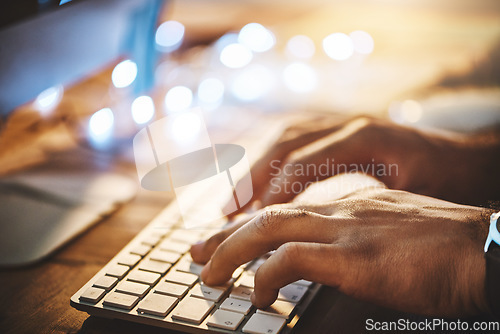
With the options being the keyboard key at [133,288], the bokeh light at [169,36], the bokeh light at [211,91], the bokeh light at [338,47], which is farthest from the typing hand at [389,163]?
the bokeh light at [169,36]

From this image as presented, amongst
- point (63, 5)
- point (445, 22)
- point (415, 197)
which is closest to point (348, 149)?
point (415, 197)

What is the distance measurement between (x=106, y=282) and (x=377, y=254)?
26 centimetres

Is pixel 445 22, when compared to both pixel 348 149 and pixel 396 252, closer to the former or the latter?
pixel 348 149

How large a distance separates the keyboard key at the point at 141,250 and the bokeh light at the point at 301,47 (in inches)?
29.6

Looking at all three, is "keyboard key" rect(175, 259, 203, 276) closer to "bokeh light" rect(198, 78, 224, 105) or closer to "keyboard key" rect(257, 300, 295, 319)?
"keyboard key" rect(257, 300, 295, 319)

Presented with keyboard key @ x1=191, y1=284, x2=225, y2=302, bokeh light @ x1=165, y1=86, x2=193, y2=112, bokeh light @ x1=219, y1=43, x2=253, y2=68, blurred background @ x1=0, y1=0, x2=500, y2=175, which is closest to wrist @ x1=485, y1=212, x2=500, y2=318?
keyboard key @ x1=191, y1=284, x2=225, y2=302

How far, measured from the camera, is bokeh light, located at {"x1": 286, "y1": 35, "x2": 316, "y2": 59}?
47.1 inches

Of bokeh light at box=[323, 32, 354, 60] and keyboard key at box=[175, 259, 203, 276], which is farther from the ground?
bokeh light at box=[323, 32, 354, 60]

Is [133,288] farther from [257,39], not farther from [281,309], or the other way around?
[257,39]

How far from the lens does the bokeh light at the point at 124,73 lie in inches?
35.9

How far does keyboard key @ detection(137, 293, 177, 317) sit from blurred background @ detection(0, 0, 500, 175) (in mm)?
336

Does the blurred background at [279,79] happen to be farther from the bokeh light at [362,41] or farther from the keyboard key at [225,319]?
the keyboard key at [225,319]

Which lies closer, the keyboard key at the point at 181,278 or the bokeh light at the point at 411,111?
the keyboard key at the point at 181,278

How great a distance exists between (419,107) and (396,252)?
595 mm
